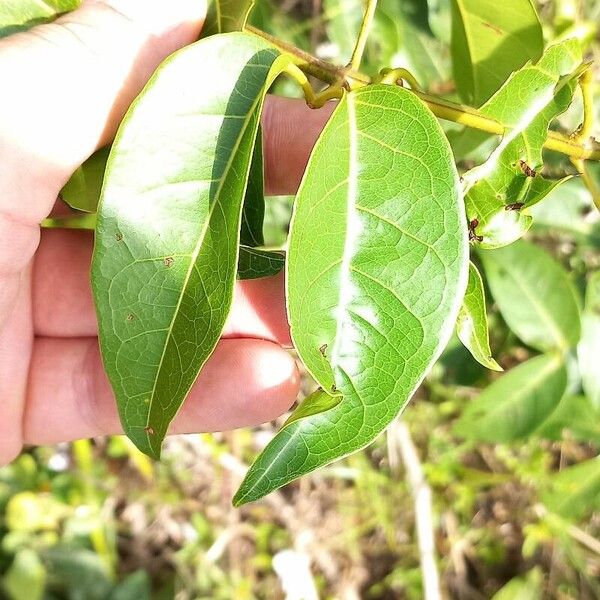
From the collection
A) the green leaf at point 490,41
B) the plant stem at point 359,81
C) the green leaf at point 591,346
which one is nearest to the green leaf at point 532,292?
the green leaf at point 591,346

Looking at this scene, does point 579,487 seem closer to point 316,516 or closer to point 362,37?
point 316,516

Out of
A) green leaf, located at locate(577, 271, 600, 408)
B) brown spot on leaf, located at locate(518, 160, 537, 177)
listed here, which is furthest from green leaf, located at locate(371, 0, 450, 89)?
brown spot on leaf, located at locate(518, 160, 537, 177)

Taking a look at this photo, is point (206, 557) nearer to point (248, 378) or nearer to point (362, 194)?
point (248, 378)

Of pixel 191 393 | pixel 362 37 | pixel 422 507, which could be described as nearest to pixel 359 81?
pixel 362 37

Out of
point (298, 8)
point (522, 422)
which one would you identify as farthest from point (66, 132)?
point (298, 8)

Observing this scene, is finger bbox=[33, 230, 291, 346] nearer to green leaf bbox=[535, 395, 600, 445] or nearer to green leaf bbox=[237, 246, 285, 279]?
green leaf bbox=[237, 246, 285, 279]
